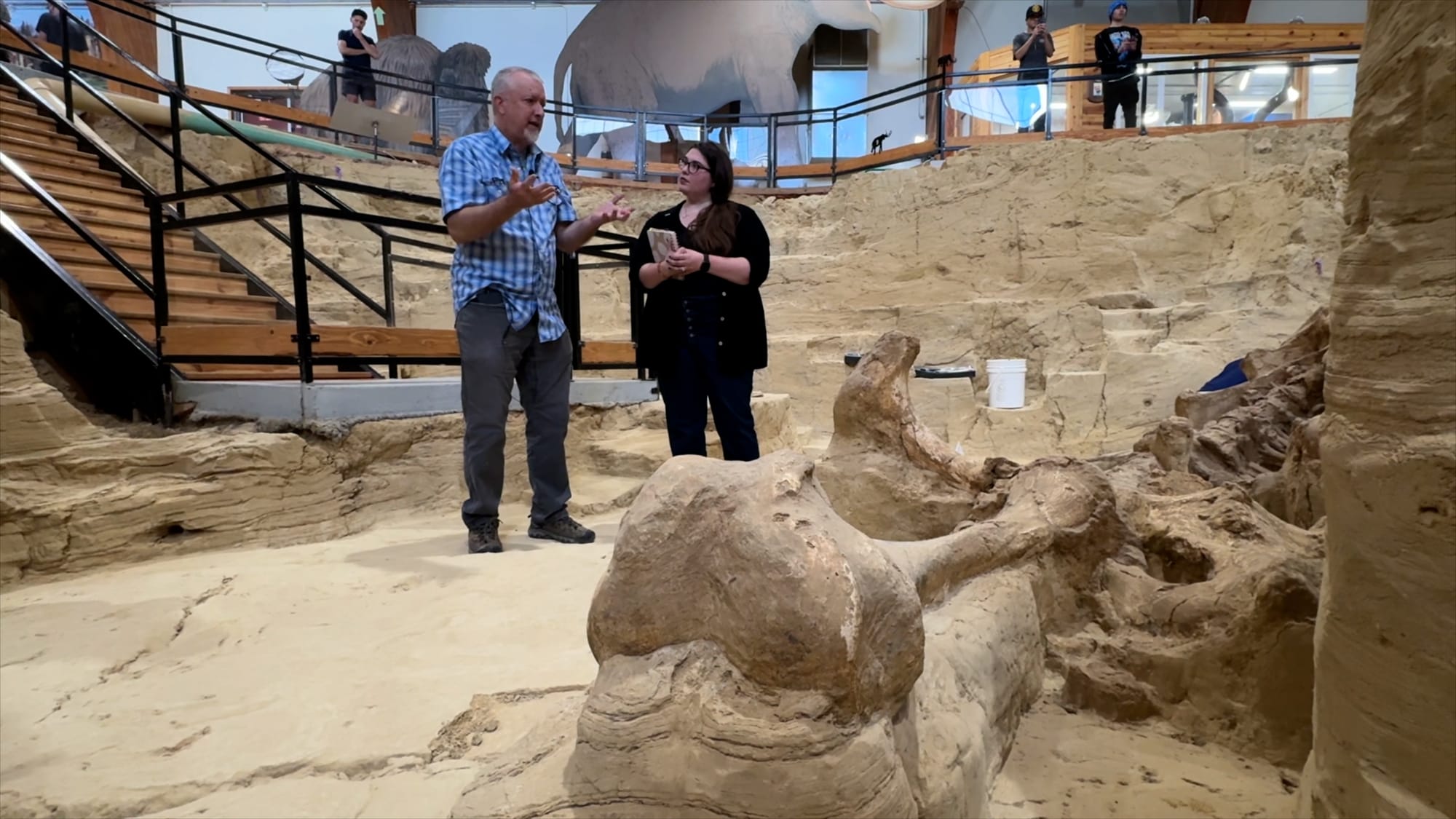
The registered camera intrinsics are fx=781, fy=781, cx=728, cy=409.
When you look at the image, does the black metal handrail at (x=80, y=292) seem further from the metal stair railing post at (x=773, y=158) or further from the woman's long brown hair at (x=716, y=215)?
the metal stair railing post at (x=773, y=158)

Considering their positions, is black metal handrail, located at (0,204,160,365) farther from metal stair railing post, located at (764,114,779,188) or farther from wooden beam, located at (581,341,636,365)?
metal stair railing post, located at (764,114,779,188)

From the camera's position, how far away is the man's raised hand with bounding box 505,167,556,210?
8.41 feet

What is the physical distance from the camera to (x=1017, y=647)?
1625 mm

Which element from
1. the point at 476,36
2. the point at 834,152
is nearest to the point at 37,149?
the point at 476,36

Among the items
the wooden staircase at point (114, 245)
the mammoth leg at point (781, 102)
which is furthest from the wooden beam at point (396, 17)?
the wooden staircase at point (114, 245)

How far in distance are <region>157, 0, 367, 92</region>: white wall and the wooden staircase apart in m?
3.57

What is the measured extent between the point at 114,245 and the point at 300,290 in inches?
72.3

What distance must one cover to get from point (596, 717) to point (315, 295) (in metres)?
7.60

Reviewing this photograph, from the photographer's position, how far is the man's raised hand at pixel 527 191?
8.41ft

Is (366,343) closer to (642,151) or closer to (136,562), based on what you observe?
(136,562)

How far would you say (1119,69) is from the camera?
817cm

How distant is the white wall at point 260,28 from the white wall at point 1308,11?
38.6 ft

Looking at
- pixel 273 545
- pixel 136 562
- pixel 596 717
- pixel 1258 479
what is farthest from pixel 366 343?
pixel 1258 479

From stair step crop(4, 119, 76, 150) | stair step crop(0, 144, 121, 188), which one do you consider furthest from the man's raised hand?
stair step crop(4, 119, 76, 150)
